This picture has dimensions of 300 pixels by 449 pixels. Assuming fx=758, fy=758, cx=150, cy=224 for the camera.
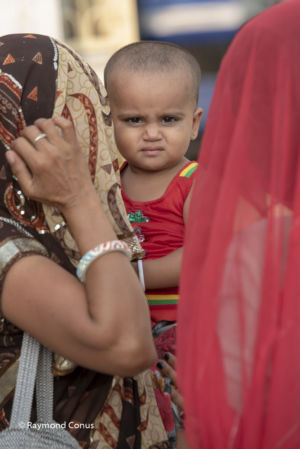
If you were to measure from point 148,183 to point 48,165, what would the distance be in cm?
112

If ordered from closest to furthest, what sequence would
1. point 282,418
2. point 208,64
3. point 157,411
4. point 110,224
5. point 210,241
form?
point 282,418, point 210,241, point 110,224, point 157,411, point 208,64

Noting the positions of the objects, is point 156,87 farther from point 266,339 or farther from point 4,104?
point 266,339

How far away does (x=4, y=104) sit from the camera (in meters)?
1.90

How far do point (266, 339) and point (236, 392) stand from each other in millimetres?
135

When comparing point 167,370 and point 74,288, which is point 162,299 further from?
point 74,288

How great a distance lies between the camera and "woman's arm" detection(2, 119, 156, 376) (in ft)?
5.81

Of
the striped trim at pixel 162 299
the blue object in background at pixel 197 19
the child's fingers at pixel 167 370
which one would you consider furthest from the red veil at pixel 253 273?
the blue object in background at pixel 197 19

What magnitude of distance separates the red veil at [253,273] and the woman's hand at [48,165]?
1.23ft

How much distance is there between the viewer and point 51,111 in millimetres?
1942

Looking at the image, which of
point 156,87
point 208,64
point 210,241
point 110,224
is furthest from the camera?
point 208,64

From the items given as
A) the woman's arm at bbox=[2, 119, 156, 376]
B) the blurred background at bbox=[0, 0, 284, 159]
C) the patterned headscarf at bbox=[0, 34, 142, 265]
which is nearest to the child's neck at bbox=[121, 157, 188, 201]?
the patterned headscarf at bbox=[0, 34, 142, 265]

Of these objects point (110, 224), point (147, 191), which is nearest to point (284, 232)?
point (110, 224)

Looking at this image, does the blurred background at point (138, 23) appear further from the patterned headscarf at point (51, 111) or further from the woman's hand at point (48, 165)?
the woman's hand at point (48, 165)

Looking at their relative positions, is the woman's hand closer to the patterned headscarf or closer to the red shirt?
the patterned headscarf
